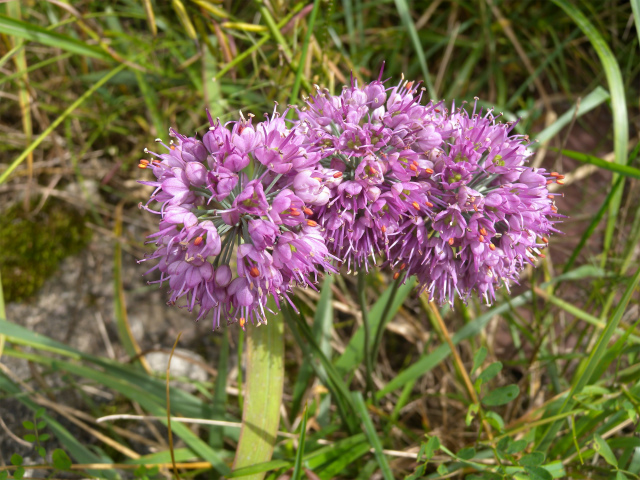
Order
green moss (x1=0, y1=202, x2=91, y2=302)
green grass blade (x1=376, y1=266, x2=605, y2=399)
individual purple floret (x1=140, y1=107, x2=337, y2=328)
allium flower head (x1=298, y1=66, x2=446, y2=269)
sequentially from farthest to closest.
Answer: green moss (x1=0, y1=202, x2=91, y2=302), green grass blade (x1=376, y1=266, x2=605, y2=399), allium flower head (x1=298, y1=66, x2=446, y2=269), individual purple floret (x1=140, y1=107, x2=337, y2=328)

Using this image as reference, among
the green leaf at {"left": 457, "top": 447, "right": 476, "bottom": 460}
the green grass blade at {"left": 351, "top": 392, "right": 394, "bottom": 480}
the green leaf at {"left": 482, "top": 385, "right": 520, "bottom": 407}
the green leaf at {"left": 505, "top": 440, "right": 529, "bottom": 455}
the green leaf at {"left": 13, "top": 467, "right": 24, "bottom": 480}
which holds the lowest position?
the green leaf at {"left": 13, "top": 467, "right": 24, "bottom": 480}

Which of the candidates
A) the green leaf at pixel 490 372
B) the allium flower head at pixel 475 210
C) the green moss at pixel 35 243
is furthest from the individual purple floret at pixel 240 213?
the green moss at pixel 35 243

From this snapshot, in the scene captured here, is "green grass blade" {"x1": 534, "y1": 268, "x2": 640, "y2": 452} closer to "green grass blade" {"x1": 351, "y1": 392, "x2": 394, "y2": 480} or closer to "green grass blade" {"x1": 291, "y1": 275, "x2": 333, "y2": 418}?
"green grass blade" {"x1": 351, "y1": 392, "x2": 394, "y2": 480}

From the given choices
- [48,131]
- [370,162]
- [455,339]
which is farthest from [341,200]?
[48,131]

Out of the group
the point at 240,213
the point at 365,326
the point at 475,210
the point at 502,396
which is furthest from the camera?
the point at 365,326

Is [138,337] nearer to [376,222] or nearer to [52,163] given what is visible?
[52,163]

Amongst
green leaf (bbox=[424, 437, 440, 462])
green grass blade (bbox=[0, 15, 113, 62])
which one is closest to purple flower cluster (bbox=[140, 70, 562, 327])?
green leaf (bbox=[424, 437, 440, 462])

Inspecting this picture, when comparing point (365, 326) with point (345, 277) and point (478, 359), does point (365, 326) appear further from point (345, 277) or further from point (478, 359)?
point (345, 277)
